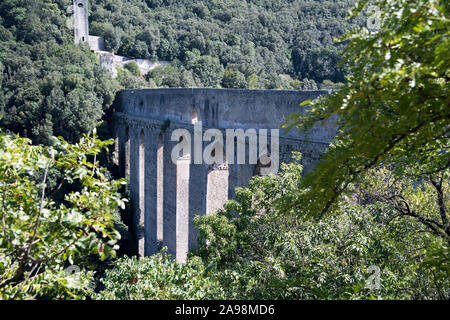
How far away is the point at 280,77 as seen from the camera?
31.5m

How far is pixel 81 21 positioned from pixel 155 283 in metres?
30.4

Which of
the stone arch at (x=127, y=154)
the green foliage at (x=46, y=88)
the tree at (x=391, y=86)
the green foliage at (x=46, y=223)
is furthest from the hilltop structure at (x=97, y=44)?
the tree at (x=391, y=86)

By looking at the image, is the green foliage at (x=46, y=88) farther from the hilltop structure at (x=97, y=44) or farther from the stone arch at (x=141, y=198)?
the hilltop structure at (x=97, y=44)

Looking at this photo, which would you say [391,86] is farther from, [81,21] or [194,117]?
[81,21]

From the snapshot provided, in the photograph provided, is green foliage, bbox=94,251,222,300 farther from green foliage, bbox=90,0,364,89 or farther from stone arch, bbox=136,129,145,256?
green foliage, bbox=90,0,364,89

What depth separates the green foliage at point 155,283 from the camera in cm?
409

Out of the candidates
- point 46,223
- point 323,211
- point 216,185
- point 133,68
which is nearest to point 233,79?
point 133,68

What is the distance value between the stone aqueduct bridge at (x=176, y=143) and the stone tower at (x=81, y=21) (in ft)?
40.7

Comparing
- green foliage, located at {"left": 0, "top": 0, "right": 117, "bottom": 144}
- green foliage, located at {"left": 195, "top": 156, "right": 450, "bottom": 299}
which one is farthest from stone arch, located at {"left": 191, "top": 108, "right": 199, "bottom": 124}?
green foliage, located at {"left": 0, "top": 0, "right": 117, "bottom": 144}

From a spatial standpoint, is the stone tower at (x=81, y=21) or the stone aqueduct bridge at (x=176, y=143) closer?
the stone aqueduct bridge at (x=176, y=143)

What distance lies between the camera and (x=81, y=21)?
31031 mm

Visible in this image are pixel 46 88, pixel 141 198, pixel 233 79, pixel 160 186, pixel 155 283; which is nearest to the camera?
pixel 155 283

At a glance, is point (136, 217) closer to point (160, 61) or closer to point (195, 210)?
point (195, 210)

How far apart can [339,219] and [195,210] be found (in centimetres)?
715
